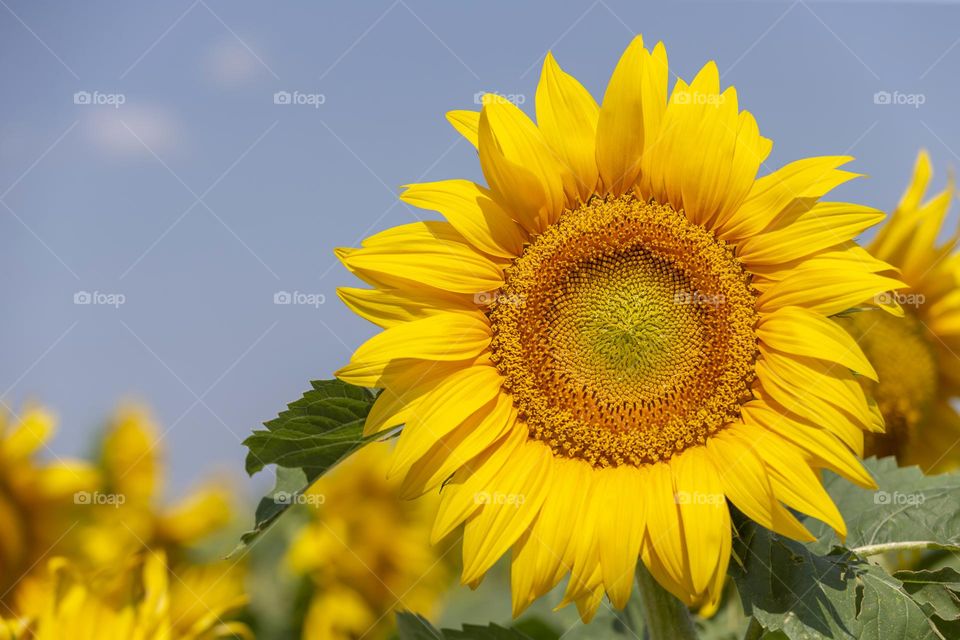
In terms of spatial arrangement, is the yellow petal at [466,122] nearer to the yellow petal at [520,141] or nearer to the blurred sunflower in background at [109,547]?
the yellow petal at [520,141]

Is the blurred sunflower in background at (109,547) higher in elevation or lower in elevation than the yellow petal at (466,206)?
lower

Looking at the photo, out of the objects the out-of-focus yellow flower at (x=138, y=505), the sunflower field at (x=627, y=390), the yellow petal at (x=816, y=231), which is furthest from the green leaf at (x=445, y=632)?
the out-of-focus yellow flower at (x=138, y=505)

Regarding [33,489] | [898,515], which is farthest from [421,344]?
[33,489]

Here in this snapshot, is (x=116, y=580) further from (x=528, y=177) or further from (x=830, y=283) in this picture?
(x=830, y=283)

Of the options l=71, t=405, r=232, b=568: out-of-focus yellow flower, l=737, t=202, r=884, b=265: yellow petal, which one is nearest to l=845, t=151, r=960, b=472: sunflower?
l=737, t=202, r=884, b=265: yellow petal

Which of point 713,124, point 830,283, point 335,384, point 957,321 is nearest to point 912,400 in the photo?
point 957,321

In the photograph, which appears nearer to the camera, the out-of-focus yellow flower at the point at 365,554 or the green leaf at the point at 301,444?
the green leaf at the point at 301,444
